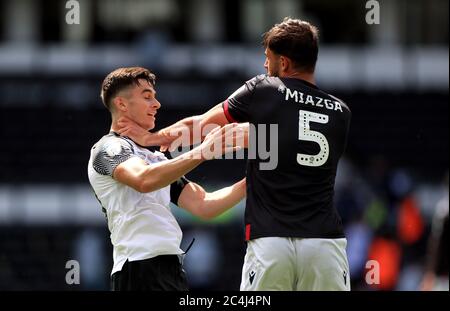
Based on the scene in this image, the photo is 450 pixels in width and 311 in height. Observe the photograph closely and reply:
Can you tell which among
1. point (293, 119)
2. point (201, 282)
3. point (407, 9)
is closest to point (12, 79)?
point (201, 282)

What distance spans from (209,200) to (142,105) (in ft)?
2.11

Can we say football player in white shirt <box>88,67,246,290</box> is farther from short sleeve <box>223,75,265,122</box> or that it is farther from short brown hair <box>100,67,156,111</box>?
short sleeve <box>223,75,265,122</box>

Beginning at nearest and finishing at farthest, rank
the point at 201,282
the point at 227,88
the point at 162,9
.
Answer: the point at 201,282
the point at 227,88
the point at 162,9

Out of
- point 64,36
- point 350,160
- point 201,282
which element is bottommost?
point 201,282

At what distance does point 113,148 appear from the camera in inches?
228

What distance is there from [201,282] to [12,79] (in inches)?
239

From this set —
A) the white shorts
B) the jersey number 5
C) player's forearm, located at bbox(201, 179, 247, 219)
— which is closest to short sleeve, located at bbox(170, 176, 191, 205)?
player's forearm, located at bbox(201, 179, 247, 219)

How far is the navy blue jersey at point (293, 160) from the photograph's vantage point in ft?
17.6

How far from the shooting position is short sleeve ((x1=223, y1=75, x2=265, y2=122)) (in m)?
5.50

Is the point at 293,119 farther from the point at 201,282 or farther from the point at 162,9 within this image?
the point at 162,9

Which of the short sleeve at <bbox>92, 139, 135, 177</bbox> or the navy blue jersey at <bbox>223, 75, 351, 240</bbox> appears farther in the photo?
the short sleeve at <bbox>92, 139, 135, 177</bbox>

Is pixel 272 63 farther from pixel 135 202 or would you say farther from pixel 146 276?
pixel 146 276

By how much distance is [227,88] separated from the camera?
19031 mm

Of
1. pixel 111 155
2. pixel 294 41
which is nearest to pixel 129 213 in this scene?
pixel 111 155
